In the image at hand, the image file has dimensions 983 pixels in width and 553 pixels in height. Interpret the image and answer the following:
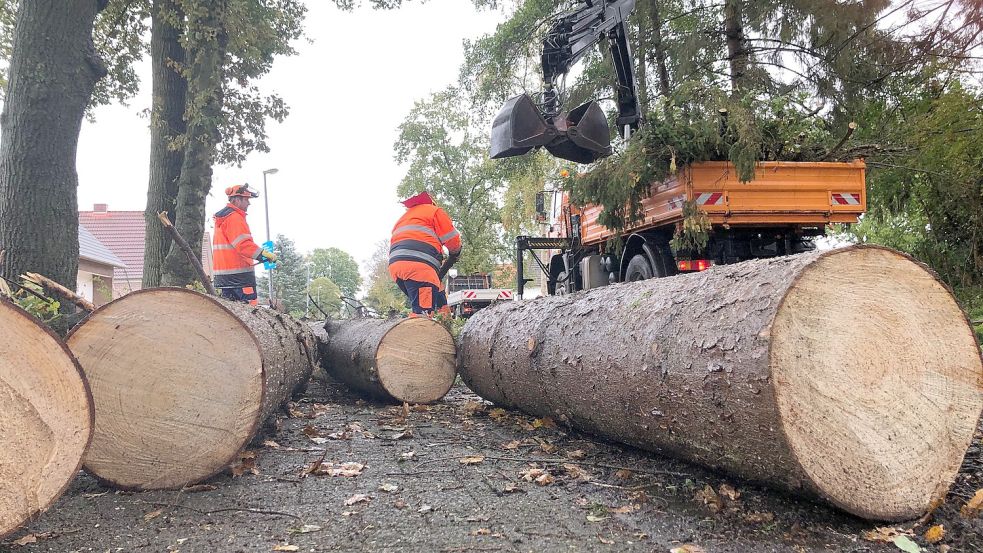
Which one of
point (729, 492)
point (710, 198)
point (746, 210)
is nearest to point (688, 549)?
point (729, 492)

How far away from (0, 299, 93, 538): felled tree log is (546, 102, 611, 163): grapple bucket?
5.26 meters

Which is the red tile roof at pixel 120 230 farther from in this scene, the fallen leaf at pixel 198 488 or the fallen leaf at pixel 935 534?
the fallen leaf at pixel 935 534

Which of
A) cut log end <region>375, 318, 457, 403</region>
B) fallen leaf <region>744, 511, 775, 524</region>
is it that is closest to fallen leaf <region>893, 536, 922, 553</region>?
fallen leaf <region>744, 511, 775, 524</region>

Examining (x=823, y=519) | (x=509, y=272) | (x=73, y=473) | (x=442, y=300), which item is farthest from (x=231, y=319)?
(x=509, y=272)

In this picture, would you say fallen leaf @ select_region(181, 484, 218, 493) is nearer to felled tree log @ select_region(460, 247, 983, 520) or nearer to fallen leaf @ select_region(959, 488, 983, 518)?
felled tree log @ select_region(460, 247, 983, 520)

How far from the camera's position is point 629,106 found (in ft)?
26.6

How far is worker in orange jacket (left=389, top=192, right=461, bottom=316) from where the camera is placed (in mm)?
7324

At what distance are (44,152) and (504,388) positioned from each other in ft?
16.4

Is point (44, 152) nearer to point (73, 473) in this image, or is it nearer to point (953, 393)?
point (73, 473)

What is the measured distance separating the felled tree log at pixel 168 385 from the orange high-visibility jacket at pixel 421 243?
3946mm

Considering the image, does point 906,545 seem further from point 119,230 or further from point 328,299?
point 119,230

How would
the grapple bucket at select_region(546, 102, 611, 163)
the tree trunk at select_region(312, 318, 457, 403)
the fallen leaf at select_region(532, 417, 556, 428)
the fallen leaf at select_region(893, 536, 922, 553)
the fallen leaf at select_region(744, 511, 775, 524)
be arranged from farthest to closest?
the grapple bucket at select_region(546, 102, 611, 163) < the tree trunk at select_region(312, 318, 457, 403) < the fallen leaf at select_region(532, 417, 556, 428) < the fallen leaf at select_region(744, 511, 775, 524) < the fallen leaf at select_region(893, 536, 922, 553)

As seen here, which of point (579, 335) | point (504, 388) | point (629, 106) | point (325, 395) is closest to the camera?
point (579, 335)

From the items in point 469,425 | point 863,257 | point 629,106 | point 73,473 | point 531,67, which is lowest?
point 469,425
